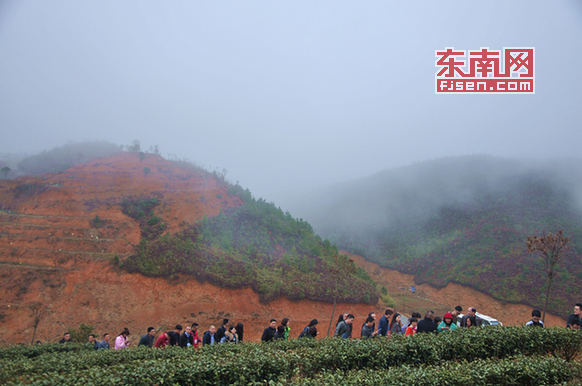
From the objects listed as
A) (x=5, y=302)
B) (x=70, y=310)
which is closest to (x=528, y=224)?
(x=70, y=310)

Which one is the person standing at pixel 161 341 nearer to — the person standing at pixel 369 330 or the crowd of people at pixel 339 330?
the crowd of people at pixel 339 330

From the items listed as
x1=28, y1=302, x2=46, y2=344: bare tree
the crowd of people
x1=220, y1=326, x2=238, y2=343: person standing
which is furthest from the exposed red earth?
x1=220, y1=326, x2=238, y2=343: person standing

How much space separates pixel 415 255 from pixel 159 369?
46264 millimetres

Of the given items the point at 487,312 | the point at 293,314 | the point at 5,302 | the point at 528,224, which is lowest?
the point at 487,312

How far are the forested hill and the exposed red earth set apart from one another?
12.5 ft

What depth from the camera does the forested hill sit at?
31.9m

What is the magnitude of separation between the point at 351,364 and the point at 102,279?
21310 mm

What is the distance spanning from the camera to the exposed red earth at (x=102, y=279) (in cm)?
1939

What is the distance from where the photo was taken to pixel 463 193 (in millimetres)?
57719

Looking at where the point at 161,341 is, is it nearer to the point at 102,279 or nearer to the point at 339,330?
the point at 339,330

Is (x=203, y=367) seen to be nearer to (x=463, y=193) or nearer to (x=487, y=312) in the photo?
(x=487, y=312)

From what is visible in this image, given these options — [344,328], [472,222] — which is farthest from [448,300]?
[344,328]

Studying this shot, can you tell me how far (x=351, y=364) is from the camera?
6.46m

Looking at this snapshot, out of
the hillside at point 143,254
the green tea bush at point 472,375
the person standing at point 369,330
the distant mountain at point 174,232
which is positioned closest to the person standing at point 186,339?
the green tea bush at point 472,375
